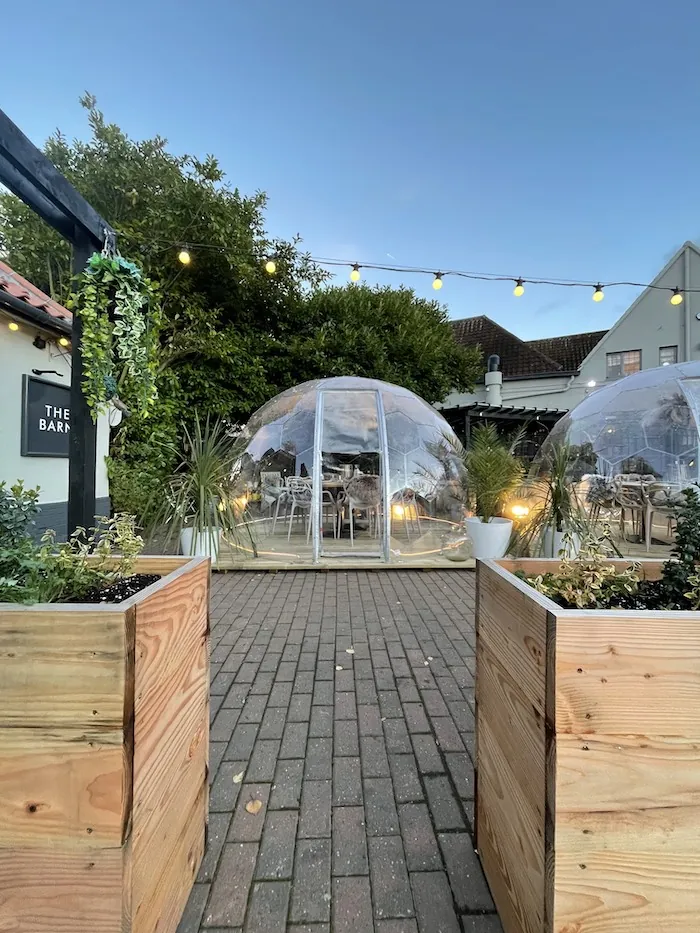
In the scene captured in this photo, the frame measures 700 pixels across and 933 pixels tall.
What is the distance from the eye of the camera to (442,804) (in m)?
1.72

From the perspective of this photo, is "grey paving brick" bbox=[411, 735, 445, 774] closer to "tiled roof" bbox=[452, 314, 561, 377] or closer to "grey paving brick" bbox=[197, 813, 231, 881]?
"grey paving brick" bbox=[197, 813, 231, 881]

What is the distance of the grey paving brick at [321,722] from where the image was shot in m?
2.20

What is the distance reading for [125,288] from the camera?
2049mm

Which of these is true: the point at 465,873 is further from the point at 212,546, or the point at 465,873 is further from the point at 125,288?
the point at 212,546

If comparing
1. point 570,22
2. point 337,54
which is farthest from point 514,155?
point 337,54

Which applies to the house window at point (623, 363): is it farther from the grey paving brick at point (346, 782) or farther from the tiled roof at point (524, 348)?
the grey paving brick at point (346, 782)

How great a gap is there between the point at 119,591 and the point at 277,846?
1.21 meters

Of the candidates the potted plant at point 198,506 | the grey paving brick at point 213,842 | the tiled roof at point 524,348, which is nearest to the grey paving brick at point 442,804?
the grey paving brick at point 213,842

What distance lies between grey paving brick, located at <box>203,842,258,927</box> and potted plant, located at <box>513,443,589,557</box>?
15.1ft

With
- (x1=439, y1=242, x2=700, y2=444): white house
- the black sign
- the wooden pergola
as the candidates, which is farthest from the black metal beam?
(x1=439, y1=242, x2=700, y2=444): white house

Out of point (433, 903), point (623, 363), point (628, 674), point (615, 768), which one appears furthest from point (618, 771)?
point (623, 363)

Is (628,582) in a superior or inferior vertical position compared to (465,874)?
superior

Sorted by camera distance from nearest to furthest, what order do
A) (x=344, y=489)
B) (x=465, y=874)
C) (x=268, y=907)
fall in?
(x=268, y=907)
(x=465, y=874)
(x=344, y=489)

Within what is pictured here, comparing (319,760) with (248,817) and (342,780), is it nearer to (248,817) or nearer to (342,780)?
(342,780)
